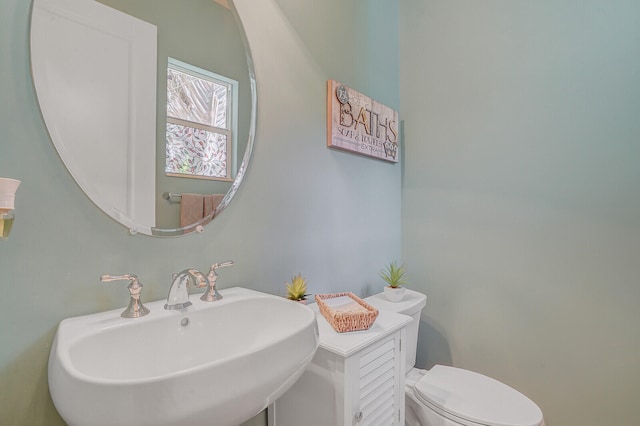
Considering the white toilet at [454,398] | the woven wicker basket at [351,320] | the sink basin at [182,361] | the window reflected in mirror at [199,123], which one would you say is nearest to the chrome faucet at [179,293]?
the sink basin at [182,361]

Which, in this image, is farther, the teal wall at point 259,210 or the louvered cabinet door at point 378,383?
the louvered cabinet door at point 378,383

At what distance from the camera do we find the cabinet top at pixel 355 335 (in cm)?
85

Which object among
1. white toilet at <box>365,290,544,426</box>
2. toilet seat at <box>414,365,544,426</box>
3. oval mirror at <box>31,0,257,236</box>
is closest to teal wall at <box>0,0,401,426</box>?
oval mirror at <box>31,0,257,236</box>

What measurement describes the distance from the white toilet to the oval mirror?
0.91 metres

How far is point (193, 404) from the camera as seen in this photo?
0.47 meters

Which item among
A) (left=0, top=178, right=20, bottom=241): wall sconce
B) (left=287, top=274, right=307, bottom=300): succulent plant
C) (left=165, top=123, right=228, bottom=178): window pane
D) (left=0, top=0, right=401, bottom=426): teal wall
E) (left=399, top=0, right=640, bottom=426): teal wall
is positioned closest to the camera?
(left=0, top=178, right=20, bottom=241): wall sconce

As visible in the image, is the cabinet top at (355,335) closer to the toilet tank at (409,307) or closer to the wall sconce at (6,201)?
the toilet tank at (409,307)

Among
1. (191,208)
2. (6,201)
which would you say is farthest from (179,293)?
(6,201)

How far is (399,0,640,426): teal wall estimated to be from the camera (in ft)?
4.39

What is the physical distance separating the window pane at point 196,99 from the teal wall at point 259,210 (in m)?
0.16

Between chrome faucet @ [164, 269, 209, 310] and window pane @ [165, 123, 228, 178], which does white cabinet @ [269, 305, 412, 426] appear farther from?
window pane @ [165, 123, 228, 178]

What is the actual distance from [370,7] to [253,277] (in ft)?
5.30

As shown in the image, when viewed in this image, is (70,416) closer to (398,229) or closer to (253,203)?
(253,203)

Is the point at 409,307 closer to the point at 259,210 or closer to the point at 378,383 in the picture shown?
the point at 378,383
